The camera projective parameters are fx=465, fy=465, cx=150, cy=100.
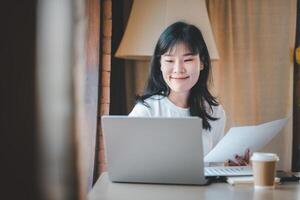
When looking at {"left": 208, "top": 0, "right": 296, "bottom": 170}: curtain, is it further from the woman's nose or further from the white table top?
the white table top

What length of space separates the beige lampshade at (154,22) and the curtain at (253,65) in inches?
11.5

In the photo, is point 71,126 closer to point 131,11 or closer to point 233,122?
point 131,11

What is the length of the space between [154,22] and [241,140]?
1.20m

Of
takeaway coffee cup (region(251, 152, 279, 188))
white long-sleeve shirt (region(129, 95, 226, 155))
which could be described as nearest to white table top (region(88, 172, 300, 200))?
takeaway coffee cup (region(251, 152, 279, 188))

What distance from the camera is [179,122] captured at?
4.41ft

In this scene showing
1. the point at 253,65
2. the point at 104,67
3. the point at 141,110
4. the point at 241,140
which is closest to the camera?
the point at 241,140

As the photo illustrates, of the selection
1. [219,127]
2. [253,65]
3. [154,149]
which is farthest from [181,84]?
[154,149]

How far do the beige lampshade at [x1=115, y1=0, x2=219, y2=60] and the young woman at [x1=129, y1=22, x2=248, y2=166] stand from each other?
15 cm

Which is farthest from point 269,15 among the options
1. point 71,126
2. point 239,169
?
point 71,126

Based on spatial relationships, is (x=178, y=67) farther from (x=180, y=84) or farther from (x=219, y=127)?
(x=219, y=127)

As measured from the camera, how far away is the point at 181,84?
231cm

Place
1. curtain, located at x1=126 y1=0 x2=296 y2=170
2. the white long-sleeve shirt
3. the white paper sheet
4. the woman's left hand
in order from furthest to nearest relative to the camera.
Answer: curtain, located at x1=126 y1=0 x2=296 y2=170 → the white long-sleeve shirt → the woman's left hand → the white paper sheet

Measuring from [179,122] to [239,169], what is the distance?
378 mm

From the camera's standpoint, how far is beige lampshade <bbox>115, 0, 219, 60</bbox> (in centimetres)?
254
